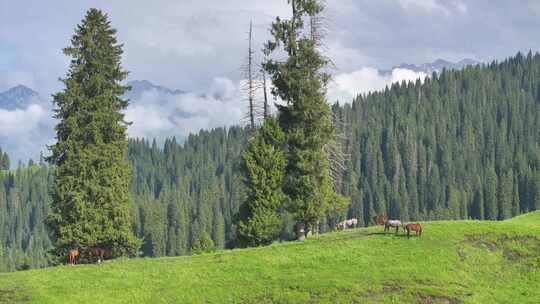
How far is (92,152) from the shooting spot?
2253 inches

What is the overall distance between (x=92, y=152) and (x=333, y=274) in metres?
27.3

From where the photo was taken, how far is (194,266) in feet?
145

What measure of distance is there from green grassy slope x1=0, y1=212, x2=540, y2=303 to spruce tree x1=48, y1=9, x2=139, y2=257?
911 centimetres

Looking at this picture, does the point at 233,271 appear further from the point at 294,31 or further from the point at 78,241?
the point at 294,31

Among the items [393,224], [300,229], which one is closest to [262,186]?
[300,229]

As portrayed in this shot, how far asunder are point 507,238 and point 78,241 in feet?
119

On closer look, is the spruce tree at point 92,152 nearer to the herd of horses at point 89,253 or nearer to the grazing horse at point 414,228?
the herd of horses at point 89,253

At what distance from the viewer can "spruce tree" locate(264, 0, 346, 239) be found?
188 feet

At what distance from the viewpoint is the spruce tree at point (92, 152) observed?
55.7m

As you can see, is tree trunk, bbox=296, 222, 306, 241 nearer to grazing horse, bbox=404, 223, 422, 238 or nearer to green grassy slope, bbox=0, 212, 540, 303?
green grassy slope, bbox=0, 212, 540, 303

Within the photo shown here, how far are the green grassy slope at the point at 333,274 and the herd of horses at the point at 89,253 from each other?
5.78 ft

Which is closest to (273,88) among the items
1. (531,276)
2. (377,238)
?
(377,238)

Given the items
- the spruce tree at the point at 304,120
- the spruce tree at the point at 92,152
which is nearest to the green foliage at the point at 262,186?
the spruce tree at the point at 304,120

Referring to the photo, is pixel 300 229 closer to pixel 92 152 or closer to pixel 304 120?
pixel 304 120
